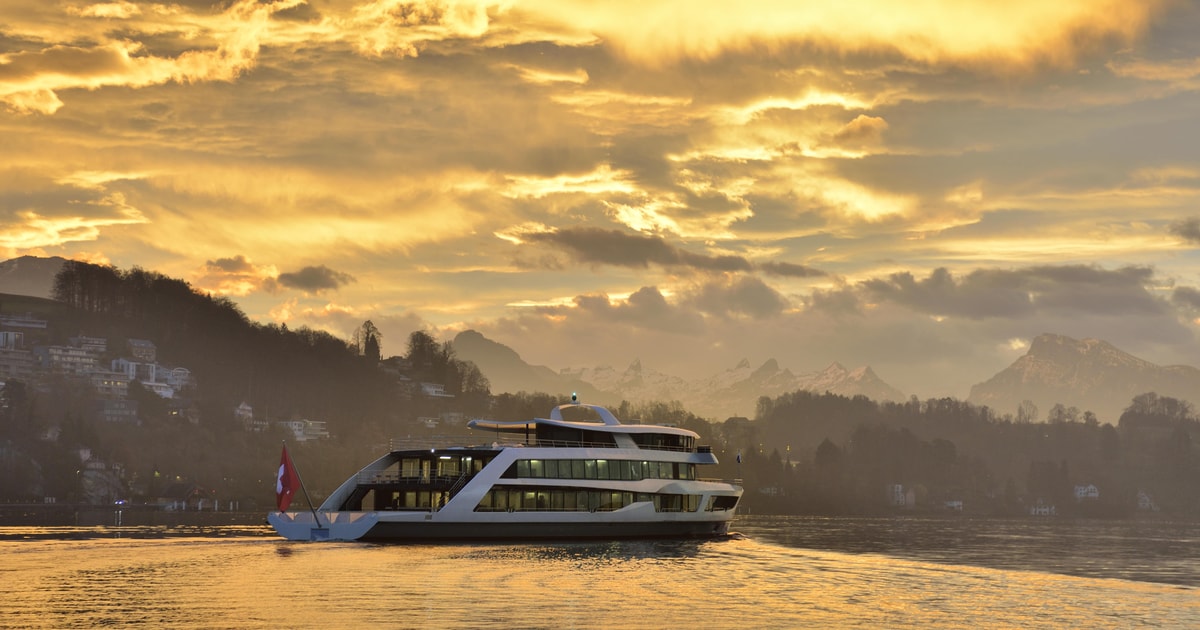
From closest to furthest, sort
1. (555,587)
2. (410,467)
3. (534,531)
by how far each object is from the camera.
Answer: (555,587)
(534,531)
(410,467)

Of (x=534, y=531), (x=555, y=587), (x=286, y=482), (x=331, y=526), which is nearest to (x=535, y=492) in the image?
(x=534, y=531)

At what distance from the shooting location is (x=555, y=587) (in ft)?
160

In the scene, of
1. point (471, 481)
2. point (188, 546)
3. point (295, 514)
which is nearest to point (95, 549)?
point (188, 546)

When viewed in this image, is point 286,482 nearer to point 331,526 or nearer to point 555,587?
point 331,526

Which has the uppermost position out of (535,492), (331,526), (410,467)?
(410,467)

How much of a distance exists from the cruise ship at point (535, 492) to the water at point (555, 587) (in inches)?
60.1

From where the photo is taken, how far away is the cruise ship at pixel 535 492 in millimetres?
65438

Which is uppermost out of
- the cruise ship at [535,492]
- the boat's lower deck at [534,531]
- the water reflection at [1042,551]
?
the cruise ship at [535,492]

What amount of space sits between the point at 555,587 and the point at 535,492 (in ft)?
72.8

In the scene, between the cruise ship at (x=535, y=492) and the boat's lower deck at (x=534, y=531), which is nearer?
the boat's lower deck at (x=534, y=531)

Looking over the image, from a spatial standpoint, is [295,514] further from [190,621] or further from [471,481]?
[190,621]

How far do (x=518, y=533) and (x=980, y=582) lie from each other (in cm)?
2582

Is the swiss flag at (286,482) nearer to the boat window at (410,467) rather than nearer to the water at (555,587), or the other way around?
the water at (555,587)

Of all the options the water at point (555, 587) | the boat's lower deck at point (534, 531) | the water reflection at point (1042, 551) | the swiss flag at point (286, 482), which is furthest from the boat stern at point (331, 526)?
the water reflection at point (1042, 551)
